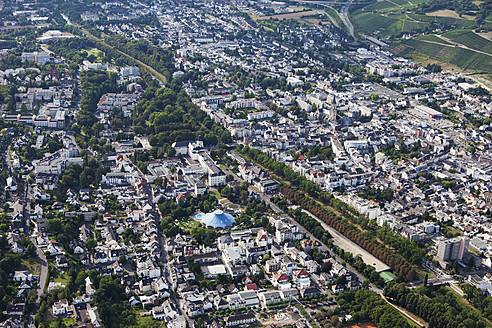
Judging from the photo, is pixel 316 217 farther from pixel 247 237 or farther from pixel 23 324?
pixel 23 324

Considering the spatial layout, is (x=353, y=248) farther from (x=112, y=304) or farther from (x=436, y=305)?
(x=112, y=304)

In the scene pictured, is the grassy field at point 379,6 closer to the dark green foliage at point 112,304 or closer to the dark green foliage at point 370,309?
the dark green foliage at point 370,309

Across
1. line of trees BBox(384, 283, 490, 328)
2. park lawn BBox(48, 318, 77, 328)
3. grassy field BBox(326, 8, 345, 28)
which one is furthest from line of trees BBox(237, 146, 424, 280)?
grassy field BBox(326, 8, 345, 28)

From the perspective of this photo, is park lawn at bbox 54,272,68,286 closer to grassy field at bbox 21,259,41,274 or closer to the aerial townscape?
the aerial townscape

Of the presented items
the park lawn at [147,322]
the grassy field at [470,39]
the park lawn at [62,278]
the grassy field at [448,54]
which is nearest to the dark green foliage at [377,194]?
the park lawn at [147,322]

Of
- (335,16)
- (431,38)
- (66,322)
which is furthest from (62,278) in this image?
(335,16)

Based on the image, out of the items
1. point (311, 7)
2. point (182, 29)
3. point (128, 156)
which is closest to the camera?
point (128, 156)

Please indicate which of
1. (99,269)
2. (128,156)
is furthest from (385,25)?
(99,269)
